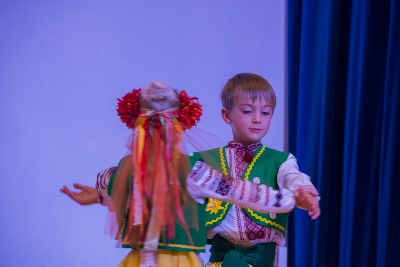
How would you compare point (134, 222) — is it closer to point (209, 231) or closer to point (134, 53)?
point (209, 231)

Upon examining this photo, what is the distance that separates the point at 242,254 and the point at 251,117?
0.49 meters

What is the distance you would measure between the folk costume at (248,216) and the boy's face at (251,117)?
0.06 metres

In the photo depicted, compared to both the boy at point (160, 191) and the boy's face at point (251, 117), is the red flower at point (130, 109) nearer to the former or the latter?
the boy at point (160, 191)

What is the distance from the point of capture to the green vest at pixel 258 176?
2.39 m

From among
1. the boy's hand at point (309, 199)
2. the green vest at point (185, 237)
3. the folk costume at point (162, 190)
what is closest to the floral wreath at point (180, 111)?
the folk costume at point (162, 190)

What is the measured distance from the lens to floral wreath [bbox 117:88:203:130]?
7.30 feet

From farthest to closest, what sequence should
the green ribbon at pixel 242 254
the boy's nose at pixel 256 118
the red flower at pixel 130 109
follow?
the boy's nose at pixel 256 118, the green ribbon at pixel 242 254, the red flower at pixel 130 109

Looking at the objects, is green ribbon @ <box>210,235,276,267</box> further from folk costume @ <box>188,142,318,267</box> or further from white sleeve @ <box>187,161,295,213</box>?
white sleeve @ <box>187,161,295,213</box>

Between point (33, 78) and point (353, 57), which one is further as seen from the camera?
point (33, 78)

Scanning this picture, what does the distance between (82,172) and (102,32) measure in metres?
0.72

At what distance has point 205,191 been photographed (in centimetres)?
219

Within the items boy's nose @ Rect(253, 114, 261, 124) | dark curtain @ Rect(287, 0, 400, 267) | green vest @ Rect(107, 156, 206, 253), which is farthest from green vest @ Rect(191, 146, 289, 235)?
dark curtain @ Rect(287, 0, 400, 267)

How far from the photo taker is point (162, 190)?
2131 mm

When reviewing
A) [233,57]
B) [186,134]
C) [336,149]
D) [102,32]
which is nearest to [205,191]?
[186,134]
